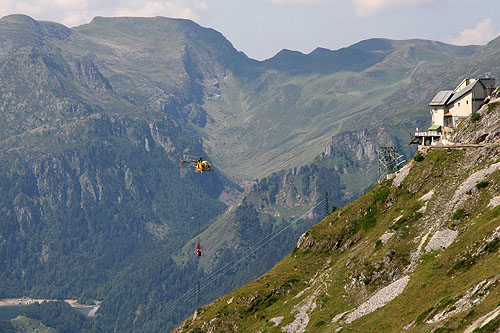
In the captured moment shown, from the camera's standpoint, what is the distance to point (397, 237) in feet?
477

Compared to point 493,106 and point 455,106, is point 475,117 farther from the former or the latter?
point 455,106

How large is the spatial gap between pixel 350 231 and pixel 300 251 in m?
18.8

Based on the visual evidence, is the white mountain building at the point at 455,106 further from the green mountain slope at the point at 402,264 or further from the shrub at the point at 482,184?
the shrub at the point at 482,184

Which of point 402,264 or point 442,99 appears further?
point 442,99

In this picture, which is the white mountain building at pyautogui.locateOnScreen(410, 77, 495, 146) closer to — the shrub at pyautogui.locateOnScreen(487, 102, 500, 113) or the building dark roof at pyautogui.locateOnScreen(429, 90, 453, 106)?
the building dark roof at pyautogui.locateOnScreen(429, 90, 453, 106)

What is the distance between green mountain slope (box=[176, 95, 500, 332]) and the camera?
4405 inches

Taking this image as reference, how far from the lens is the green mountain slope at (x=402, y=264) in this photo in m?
112

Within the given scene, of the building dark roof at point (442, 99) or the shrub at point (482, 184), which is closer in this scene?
the shrub at point (482, 184)

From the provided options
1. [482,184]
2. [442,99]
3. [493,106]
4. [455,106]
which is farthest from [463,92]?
[482,184]

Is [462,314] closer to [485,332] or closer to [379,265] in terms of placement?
[485,332]

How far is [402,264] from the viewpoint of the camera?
13675cm

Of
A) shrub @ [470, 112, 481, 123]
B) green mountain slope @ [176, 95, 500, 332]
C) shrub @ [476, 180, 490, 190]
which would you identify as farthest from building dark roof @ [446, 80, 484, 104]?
shrub @ [476, 180, 490, 190]

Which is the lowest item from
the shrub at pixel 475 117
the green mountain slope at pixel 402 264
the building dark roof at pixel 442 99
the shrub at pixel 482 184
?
the green mountain slope at pixel 402 264

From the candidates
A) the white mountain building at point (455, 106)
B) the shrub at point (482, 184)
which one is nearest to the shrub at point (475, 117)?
the white mountain building at point (455, 106)
